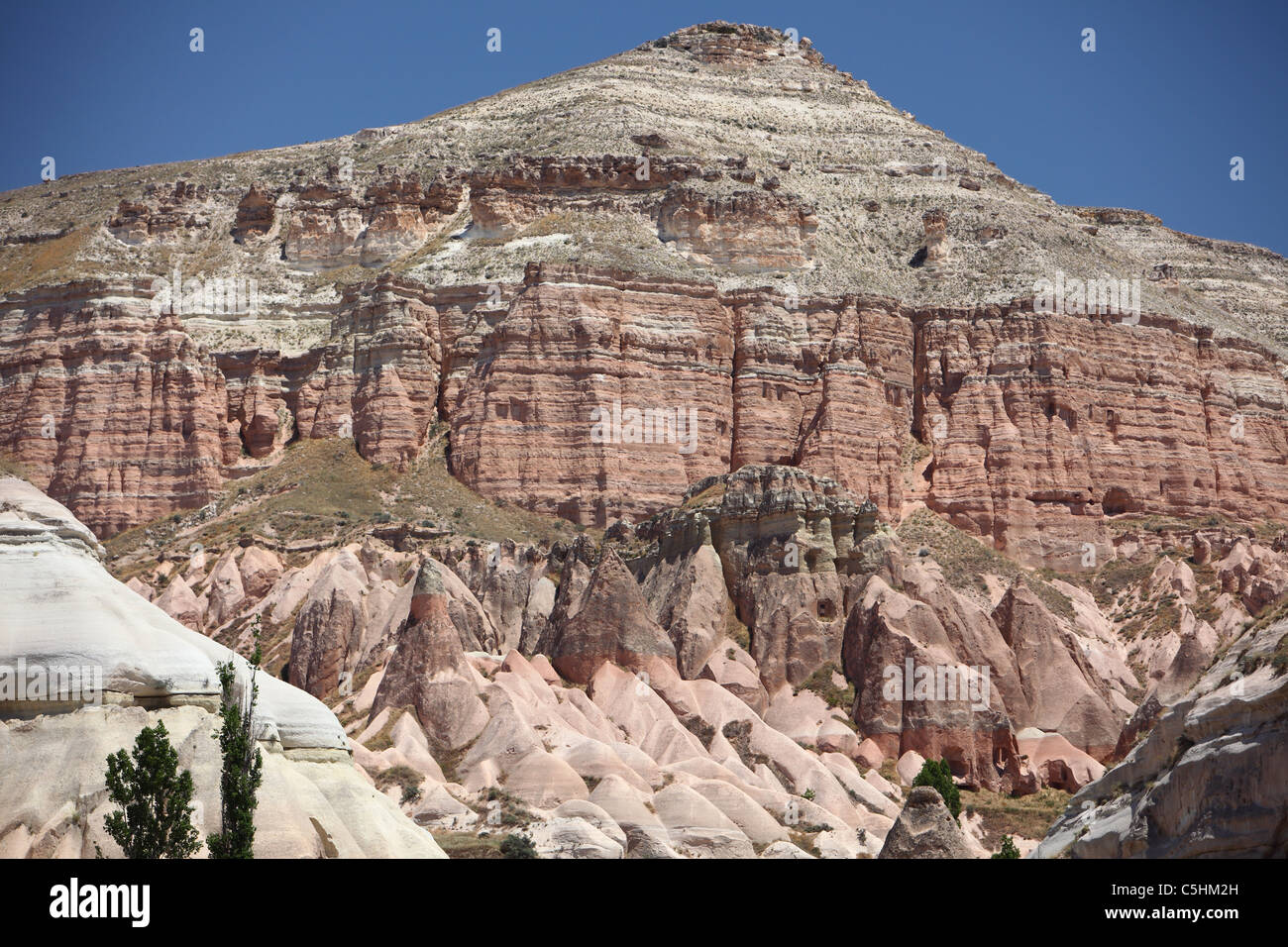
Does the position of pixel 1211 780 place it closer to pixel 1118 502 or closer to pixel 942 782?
pixel 942 782

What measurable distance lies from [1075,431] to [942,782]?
53.2m

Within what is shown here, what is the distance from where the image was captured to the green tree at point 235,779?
3654 cm

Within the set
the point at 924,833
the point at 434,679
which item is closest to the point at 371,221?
the point at 434,679

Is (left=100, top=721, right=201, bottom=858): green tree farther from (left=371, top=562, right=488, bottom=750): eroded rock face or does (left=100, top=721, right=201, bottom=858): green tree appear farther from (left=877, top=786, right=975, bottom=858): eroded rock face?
(left=371, top=562, right=488, bottom=750): eroded rock face

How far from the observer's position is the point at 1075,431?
116 metres

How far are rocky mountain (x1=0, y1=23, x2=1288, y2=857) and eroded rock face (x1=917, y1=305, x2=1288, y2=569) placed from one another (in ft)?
0.89

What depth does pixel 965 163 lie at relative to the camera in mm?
148625

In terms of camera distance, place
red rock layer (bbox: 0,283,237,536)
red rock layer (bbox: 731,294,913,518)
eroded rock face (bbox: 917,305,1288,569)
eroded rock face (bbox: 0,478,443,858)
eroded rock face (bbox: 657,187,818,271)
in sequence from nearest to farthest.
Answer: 1. eroded rock face (bbox: 0,478,443,858)
2. red rock layer (bbox: 731,294,913,518)
3. red rock layer (bbox: 0,283,237,536)
4. eroded rock face (bbox: 917,305,1288,569)
5. eroded rock face (bbox: 657,187,818,271)

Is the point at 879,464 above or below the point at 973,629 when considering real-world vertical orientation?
above

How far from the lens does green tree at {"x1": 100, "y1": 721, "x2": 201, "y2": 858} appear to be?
36.1 metres

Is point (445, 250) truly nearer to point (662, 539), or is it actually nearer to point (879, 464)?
point (879, 464)

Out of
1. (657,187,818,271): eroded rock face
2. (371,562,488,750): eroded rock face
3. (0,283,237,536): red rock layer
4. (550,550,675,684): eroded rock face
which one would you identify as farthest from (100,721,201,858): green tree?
(657,187,818,271): eroded rock face
